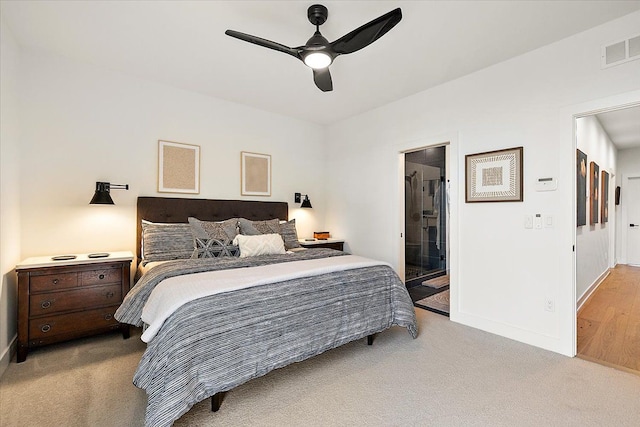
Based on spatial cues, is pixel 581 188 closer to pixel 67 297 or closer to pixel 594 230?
pixel 594 230

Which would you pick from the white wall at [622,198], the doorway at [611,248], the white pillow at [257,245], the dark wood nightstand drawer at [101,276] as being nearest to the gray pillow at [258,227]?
the white pillow at [257,245]

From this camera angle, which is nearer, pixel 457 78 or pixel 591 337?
pixel 591 337

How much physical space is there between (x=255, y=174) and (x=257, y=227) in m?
0.97

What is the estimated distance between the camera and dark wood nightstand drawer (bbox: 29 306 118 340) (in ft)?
8.16

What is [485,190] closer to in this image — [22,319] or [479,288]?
[479,288]

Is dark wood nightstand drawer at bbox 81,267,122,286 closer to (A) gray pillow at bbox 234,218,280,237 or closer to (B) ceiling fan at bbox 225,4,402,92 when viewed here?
(A) gray pillow at bbox 234,218,280,237

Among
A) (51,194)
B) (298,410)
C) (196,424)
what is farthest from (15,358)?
(298,410)

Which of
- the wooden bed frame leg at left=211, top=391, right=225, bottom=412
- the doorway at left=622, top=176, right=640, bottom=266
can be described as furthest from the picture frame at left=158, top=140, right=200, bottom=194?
the doorway at left=622, top=176, right=640, bottom=266

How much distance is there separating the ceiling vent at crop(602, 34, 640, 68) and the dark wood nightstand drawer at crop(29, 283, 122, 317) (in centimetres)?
477

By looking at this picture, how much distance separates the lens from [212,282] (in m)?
2.00

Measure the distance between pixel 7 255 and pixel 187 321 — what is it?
6.66 ft

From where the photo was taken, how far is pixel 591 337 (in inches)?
115

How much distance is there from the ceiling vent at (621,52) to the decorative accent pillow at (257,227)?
143 inches

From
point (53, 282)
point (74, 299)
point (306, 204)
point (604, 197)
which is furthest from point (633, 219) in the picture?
point (53, 282)
